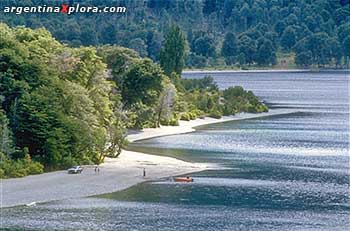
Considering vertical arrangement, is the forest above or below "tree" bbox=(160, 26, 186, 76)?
below

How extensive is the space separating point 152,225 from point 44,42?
39.6 m

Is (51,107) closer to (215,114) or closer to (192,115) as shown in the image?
(192,115)

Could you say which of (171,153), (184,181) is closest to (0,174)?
(184,181)

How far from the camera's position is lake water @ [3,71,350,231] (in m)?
66.6

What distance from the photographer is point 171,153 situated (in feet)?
356

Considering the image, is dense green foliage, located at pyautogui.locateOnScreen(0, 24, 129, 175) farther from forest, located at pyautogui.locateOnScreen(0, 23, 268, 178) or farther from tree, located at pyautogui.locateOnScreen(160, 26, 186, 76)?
tree, located at pyautogui.locateOnScreen(160, 26, 186, 76)

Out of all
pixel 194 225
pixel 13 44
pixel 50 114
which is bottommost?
pixel 194 225

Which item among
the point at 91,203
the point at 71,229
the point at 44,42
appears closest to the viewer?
the point at 71,229

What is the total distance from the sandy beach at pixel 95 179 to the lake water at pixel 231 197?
1.88 m

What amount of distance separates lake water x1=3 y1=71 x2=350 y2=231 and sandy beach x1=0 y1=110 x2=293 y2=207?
1.88m

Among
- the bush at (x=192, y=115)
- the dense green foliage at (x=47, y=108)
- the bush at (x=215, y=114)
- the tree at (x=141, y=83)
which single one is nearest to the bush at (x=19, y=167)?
the dense green foliage at (x=47, y=108)

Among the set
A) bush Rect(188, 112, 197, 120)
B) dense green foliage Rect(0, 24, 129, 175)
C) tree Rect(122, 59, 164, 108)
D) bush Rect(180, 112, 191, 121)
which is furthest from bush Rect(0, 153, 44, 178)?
bush Rect(188, 112, 197, 120)

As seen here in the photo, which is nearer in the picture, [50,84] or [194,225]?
[194,225]

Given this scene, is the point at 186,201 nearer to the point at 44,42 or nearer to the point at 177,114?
the point at 44,42
